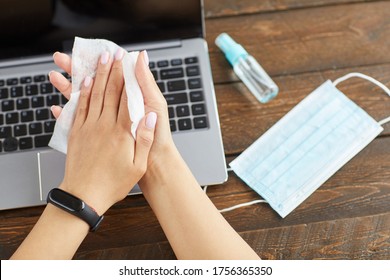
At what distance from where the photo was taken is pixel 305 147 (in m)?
0.78

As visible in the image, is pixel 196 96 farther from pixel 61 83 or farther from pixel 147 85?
pixel 61 83

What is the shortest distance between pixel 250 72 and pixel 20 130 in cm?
39

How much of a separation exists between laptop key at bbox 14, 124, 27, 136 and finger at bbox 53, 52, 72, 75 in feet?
0.39

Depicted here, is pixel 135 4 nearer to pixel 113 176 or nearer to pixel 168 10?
pixel 168 10

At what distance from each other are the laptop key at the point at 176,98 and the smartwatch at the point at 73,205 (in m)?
0.21

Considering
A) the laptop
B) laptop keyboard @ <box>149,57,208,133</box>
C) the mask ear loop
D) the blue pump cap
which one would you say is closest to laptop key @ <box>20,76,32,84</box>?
the laptop

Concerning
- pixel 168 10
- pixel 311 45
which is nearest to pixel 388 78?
pixel 311 45

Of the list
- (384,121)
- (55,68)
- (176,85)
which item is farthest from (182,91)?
(384,121)

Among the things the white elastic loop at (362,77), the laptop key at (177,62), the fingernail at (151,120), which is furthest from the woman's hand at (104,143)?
the white elastic loop at (362,77)

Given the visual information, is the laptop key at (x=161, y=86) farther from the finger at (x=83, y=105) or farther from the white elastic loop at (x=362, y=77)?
the white elastic loop at (x=362, y=77)

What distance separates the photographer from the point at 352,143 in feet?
2.54

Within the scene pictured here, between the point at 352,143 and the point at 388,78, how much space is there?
0.14 metres

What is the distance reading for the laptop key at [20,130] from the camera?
30.2 inches
